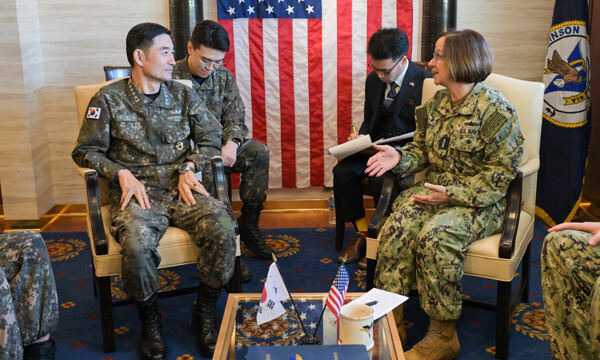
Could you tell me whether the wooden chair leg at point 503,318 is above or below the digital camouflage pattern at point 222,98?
below

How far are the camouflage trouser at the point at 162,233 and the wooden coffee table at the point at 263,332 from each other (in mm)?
493

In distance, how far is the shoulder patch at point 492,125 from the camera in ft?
9.07

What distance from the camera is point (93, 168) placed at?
3010 mm

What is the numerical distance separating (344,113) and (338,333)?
279 cm

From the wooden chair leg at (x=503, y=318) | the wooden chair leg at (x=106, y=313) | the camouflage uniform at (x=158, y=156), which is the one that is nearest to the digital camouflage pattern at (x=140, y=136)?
the camouflage uniform at (x=158, y=156)

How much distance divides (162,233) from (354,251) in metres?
1.37

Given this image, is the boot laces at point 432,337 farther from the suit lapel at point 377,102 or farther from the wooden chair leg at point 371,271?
the suit lapel at point 377,102

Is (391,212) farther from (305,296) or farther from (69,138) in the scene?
(69,138)

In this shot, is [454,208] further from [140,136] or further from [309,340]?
[140,136]

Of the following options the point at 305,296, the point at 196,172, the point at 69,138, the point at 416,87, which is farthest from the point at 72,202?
the point at 305,296

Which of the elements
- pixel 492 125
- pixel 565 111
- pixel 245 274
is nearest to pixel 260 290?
pixel 245 274

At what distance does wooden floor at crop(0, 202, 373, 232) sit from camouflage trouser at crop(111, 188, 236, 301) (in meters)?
1.56

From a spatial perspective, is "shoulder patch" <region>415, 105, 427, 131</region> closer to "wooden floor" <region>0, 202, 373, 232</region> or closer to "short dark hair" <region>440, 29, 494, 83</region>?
"short dark hair" <region>440, 29, 494, 83</region>

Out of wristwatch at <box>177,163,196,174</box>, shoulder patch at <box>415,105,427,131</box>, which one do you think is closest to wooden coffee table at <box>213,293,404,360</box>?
wristwatch at <box>177,163,196,174</box>
